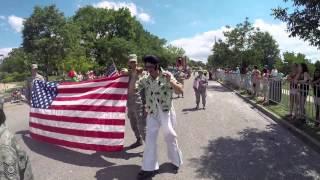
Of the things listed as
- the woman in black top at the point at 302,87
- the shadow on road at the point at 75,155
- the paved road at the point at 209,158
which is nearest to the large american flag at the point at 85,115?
the shadow on road at the point at 75,155

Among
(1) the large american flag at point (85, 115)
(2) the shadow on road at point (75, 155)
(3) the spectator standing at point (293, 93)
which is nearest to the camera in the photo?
(2) the shadow on road at point (75, 155)

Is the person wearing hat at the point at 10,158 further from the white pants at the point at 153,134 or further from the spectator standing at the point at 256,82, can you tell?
the spectator standing at the point at 256,82

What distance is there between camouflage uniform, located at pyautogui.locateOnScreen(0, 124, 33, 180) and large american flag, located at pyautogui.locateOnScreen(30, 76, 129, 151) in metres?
4.65

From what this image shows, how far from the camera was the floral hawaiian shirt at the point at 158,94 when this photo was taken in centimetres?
604

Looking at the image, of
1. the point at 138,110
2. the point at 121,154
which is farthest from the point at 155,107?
the point at 121,154

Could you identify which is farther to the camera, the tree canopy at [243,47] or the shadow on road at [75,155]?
the tree canopy at [243,47]

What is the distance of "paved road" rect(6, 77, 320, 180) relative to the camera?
6.32m

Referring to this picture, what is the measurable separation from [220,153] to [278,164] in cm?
122

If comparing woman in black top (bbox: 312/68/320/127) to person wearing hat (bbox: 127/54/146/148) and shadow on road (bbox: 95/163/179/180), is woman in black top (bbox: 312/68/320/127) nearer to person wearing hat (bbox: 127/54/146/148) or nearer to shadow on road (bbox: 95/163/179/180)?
person wearing hat (bbox: 127/54/146/148)

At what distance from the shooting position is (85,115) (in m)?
7.82

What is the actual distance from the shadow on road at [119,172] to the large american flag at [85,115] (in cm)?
75

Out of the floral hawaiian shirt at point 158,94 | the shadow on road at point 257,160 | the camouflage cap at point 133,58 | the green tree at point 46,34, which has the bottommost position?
the shadow on road at point 257,160

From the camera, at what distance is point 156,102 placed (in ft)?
19.8

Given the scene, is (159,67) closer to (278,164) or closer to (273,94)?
(278,164)
